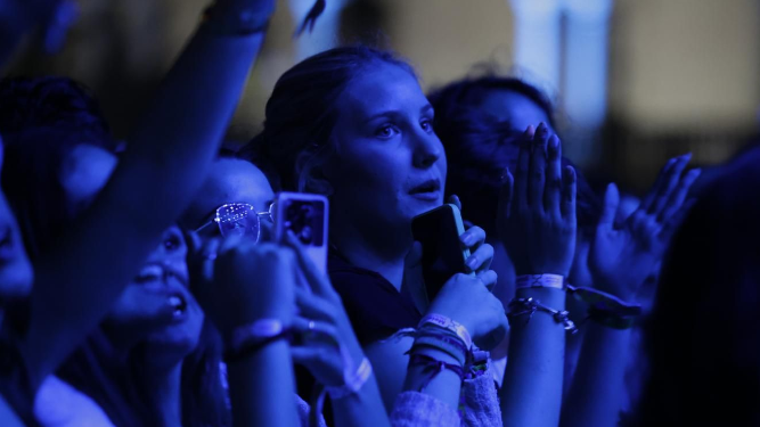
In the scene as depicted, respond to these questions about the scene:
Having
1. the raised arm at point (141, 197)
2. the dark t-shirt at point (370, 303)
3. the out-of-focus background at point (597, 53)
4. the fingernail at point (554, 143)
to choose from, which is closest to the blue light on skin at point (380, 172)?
the dark t-shirt at point (370, 303)

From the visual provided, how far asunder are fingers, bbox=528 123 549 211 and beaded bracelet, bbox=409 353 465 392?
536 mm

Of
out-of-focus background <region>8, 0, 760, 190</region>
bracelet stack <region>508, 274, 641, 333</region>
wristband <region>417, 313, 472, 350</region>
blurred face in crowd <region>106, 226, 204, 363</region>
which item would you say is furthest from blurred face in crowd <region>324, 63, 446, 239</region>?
out-of-focus background <region>8, 0, 760, 190</region>

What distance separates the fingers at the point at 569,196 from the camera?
1964 millimetres

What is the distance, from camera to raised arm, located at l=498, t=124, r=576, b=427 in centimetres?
186

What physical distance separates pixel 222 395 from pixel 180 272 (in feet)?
1.02

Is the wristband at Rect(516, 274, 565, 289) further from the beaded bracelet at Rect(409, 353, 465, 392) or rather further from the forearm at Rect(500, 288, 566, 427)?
the beaded bracelet at Rect(409, 353, 465, 392)

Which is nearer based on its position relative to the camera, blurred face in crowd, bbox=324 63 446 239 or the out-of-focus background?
blurred face in crowd, bbox=324 63 446 239

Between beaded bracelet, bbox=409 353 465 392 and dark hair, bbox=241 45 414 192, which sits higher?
dark hair, bbox=241 45 414 192

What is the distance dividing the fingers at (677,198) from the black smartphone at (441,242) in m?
0.63

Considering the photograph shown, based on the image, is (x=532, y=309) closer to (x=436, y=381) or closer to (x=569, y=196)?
(x=569, y=196)

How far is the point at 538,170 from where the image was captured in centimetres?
197

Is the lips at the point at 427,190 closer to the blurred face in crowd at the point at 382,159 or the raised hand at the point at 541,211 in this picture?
the blurred face in crowd at the point at 382,159

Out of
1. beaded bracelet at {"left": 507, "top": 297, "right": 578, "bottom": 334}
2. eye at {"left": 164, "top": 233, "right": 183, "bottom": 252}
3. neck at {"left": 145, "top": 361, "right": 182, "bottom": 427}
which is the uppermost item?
eye at {"left": 164, "top": 233, "right": 183, "bottom": 252}

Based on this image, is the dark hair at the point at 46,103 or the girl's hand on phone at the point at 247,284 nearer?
the girl's hand on phone at the point at 247,284
